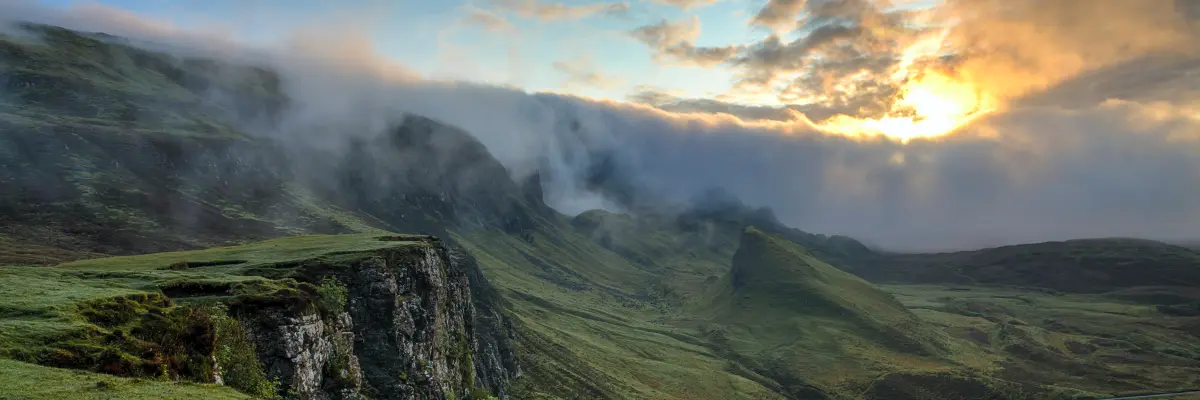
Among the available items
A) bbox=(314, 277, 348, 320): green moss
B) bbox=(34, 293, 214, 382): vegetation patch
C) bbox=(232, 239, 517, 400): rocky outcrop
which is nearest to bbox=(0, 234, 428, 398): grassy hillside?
bbox=(34, 293, 214, 382): vegetation patch

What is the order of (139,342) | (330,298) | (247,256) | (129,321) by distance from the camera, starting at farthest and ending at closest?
(247,256) → (330,298) → (129,321) → (139,342)

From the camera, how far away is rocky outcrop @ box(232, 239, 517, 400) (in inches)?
2068

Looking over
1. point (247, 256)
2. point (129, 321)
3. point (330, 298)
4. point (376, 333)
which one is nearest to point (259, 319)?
point (129, 321)

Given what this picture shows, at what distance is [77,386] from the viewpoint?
101 ft

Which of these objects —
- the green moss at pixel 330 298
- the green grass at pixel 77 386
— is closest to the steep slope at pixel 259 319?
the green moss at pixel 330 298

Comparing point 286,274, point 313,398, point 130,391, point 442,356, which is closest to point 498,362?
point 442,356

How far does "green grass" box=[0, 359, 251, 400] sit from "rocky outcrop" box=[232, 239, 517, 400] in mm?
17419

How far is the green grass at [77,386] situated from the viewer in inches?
1121

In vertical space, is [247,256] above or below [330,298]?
above

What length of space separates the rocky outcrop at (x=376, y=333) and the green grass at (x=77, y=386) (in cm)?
1742

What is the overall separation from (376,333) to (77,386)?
44.8 meters

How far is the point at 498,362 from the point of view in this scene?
170 m

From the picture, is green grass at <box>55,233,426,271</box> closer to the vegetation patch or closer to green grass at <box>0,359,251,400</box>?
the vegetation patch

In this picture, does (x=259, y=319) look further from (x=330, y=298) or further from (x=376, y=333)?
(x=376, y=333)
